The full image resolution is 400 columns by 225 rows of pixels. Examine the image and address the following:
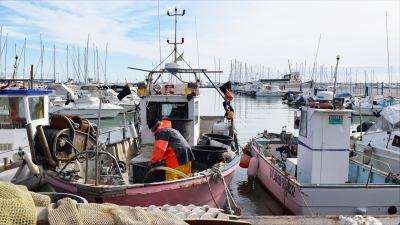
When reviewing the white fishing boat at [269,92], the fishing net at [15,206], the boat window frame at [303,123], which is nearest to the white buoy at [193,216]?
the fishing net at [15,206]

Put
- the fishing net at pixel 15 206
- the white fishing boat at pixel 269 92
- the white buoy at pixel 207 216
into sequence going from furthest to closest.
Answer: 1. the white fishing boat at pixel 269 92
2. the white buoy at pixel 207 216
3. the fishing net at pixel 15 206

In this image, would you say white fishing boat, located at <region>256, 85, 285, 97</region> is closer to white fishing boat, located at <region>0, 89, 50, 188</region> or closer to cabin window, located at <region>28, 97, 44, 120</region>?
cabin window, located at <region>28, 97, 44, 120</region>

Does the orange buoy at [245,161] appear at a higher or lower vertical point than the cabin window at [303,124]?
lower

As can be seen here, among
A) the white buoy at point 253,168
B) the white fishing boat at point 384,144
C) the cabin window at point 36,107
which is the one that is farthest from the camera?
the white buoy at point 253,168

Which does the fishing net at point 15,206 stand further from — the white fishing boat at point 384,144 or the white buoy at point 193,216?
the white fishing boat at point 384,144

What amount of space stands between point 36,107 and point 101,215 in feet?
28.9

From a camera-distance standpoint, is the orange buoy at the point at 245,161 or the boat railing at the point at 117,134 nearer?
the boat railing at the point at 117,134

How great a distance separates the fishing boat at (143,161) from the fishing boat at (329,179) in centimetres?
158

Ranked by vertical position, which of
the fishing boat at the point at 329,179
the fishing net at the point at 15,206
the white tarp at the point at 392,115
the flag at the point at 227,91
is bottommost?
the fishing boat at the point at 329,179

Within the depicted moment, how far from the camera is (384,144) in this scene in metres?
13.6

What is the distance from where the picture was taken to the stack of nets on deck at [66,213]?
3.24m

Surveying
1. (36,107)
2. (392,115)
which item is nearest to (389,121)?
(392,115)

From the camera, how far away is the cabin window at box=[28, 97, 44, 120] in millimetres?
11250

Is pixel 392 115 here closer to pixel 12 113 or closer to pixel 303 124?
pixel 303 124
